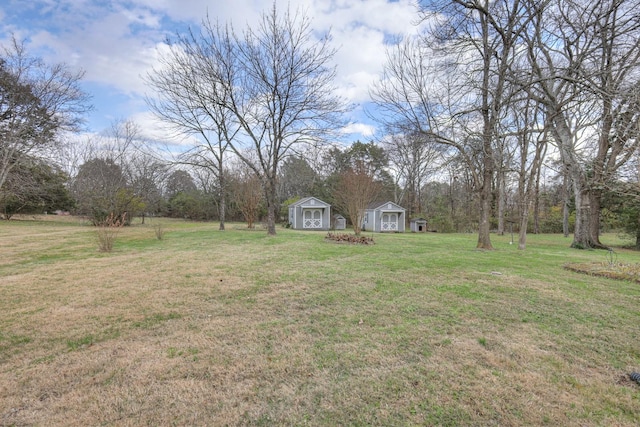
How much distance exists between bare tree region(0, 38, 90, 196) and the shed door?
2173 centimetres

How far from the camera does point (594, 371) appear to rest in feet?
7.66

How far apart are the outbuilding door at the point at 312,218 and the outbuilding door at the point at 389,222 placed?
5402 mm

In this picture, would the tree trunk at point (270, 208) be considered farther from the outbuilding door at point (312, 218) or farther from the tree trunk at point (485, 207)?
the outbuilding door at point (312, 218)

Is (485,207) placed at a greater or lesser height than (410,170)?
lesser

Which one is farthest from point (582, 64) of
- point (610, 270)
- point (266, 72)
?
point (266, 72)

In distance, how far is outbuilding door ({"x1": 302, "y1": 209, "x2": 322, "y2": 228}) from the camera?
2438 centimetres

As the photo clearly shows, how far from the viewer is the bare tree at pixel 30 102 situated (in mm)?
15328

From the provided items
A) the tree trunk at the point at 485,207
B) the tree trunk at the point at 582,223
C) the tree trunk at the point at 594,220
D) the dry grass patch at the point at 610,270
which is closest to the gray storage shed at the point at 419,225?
the tree trunk at the point at 594,220

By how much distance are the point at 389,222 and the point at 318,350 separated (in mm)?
22961

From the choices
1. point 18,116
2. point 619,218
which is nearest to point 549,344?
point 619,218

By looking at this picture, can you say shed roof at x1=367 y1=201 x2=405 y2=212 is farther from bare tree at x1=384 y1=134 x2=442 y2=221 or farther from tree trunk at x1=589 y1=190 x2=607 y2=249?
tree trunk at x1=589 y1=190 x2=607 y2=249

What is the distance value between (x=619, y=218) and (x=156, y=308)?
21.6 meters

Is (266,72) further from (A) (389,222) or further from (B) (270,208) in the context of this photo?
(A) (389,222)

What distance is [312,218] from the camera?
24.6m
